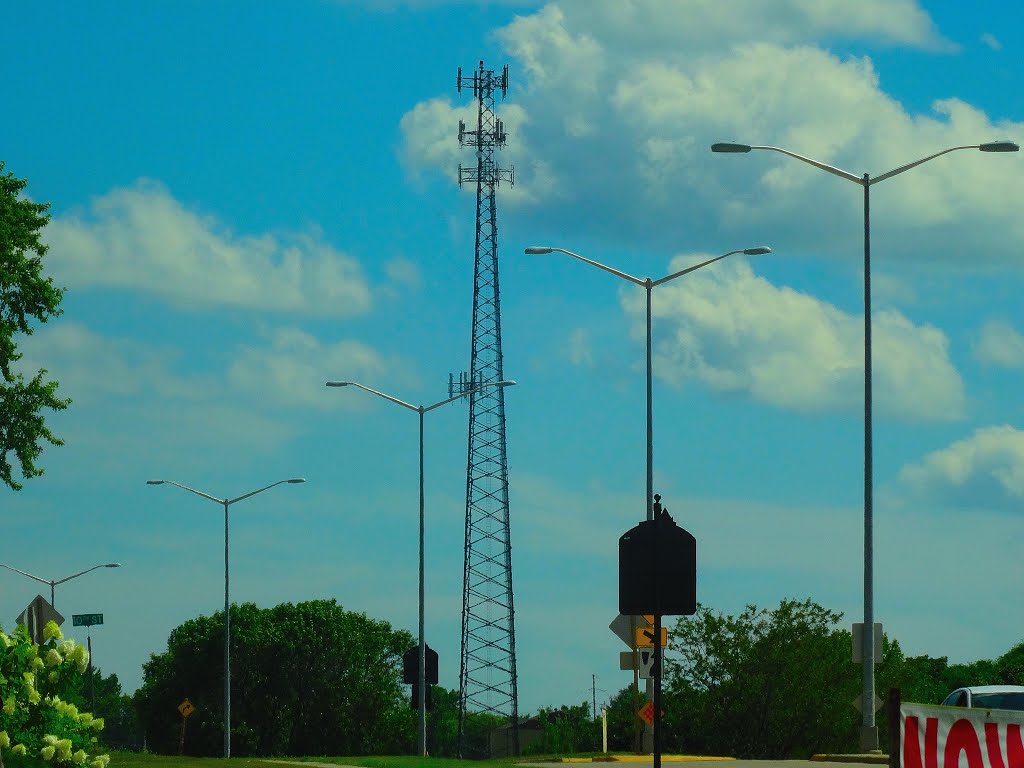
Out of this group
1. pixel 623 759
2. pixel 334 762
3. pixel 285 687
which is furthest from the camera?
pixel 285 687

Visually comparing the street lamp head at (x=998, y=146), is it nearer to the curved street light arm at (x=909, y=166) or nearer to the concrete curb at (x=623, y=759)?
the curved street light arm at (x=909, y=166)

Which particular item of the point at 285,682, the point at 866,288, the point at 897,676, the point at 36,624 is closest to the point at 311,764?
the point at 36,624

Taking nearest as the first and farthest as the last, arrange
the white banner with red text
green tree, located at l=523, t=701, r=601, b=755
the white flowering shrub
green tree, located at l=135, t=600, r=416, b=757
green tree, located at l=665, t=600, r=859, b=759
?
the white banner with red text, the white flowering shrub, green tree, located at l=665, t=600, r=859, b=759, green tree, located at l=523, t=701, r=601, b=755, green tree, located at l=135, t=600, r=416, b=757

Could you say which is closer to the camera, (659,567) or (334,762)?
(659,567)

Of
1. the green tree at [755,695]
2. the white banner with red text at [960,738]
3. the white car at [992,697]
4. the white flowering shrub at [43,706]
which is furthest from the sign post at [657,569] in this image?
the green tree at [755,695]

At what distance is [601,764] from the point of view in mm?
34531

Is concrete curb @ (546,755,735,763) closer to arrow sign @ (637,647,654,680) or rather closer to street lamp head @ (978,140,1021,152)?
arrow sign @ (637,647,654,680)

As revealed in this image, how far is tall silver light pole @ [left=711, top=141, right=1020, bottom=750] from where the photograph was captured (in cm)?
3081

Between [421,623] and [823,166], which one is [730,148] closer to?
[823,166]

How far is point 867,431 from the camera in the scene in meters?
32.0

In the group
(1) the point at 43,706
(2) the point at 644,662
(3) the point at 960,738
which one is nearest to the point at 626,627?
(2) the point at 644,662

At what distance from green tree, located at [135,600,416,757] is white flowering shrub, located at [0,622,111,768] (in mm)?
73658

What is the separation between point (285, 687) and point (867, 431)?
64793 mm

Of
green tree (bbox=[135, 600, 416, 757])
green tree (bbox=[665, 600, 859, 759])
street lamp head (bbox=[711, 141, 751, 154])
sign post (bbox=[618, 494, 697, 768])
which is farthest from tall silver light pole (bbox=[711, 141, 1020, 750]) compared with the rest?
green tree (bbox=[135, 600, 416, 757])
